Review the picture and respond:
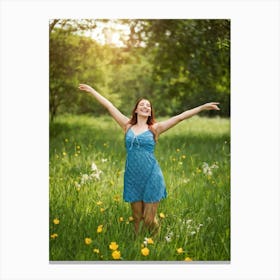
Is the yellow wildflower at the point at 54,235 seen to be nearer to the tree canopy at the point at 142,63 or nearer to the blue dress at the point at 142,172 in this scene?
the blue dress at the point at 142,172

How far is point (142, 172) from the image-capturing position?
2371 mm

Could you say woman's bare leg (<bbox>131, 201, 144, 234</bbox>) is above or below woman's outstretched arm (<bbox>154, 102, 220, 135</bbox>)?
below

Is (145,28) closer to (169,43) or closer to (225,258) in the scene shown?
(169,43)

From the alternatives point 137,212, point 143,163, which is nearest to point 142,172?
point 143,163

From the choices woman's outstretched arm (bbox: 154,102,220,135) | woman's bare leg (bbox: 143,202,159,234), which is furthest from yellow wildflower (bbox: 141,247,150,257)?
woman's outstretched arm (bbox: 154,102,220,135)

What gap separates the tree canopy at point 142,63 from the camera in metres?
2.85

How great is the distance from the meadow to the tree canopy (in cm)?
21

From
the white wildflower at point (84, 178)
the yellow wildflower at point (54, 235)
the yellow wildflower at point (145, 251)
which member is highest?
the white wildflower at point (84, 178)

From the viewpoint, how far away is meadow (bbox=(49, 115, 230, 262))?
8.04ft

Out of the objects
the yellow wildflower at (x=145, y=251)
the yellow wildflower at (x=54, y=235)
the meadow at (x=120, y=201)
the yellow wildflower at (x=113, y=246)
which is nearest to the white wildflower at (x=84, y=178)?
the meadow at (x=120, y=201)

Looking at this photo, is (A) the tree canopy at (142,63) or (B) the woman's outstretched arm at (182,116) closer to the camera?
(B) the woman's outstretched arm at (182,116)

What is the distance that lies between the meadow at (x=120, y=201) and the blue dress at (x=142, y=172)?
8.5 inches

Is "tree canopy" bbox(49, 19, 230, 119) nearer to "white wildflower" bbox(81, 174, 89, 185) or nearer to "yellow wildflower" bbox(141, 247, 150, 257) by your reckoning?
"white wildflower" bbox(81, 174, 89, 185)
